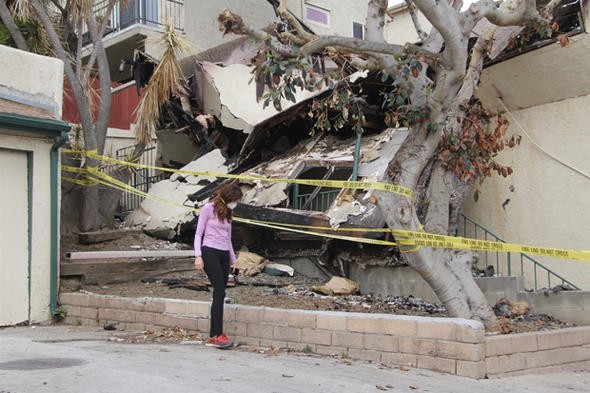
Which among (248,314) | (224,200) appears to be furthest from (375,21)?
(248,314)

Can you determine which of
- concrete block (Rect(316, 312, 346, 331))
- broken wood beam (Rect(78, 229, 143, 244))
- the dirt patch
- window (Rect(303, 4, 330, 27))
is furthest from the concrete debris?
window (Rect(303, 4, 330, 27))

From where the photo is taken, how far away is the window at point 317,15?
2005cm

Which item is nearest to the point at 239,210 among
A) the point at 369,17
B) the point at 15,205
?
the point at 15,205

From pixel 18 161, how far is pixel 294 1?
12907 mm

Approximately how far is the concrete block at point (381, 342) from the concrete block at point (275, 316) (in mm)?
944

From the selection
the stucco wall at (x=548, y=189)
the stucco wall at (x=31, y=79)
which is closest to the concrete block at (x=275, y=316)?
the stucco wall at (x=31, y=79)

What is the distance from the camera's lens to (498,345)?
232 inches

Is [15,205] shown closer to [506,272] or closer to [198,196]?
[198,196]

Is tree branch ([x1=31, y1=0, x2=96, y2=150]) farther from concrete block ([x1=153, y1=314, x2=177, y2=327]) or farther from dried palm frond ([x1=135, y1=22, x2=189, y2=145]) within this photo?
concrete block ([x1=153, y1=314, x2=177, y2=327])

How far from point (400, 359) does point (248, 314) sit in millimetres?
1813

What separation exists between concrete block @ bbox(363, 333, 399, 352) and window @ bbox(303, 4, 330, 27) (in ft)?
50.2

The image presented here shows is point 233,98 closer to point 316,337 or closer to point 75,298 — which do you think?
point 75,298

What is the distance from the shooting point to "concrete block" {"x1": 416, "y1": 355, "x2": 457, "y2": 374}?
5793 mm

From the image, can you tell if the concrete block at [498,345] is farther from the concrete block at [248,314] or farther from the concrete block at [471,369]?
the concrete block at [248,314]
